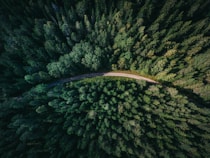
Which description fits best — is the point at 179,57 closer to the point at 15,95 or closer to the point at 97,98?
the point at 97,98

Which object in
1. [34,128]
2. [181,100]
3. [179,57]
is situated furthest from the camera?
[179,57]

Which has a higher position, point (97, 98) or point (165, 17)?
point (165, 17)

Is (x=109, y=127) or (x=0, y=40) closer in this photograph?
(x=109, y=127)

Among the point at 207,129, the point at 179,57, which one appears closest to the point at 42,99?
the point at 179,57

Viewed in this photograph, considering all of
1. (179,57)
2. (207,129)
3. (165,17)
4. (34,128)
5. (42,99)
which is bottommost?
(34,128)

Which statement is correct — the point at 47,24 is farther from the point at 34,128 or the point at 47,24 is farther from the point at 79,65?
the point at 34,128

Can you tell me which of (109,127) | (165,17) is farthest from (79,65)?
(165,17)

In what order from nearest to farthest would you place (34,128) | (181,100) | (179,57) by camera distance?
(34,128) < (181,100) < (179,57)
